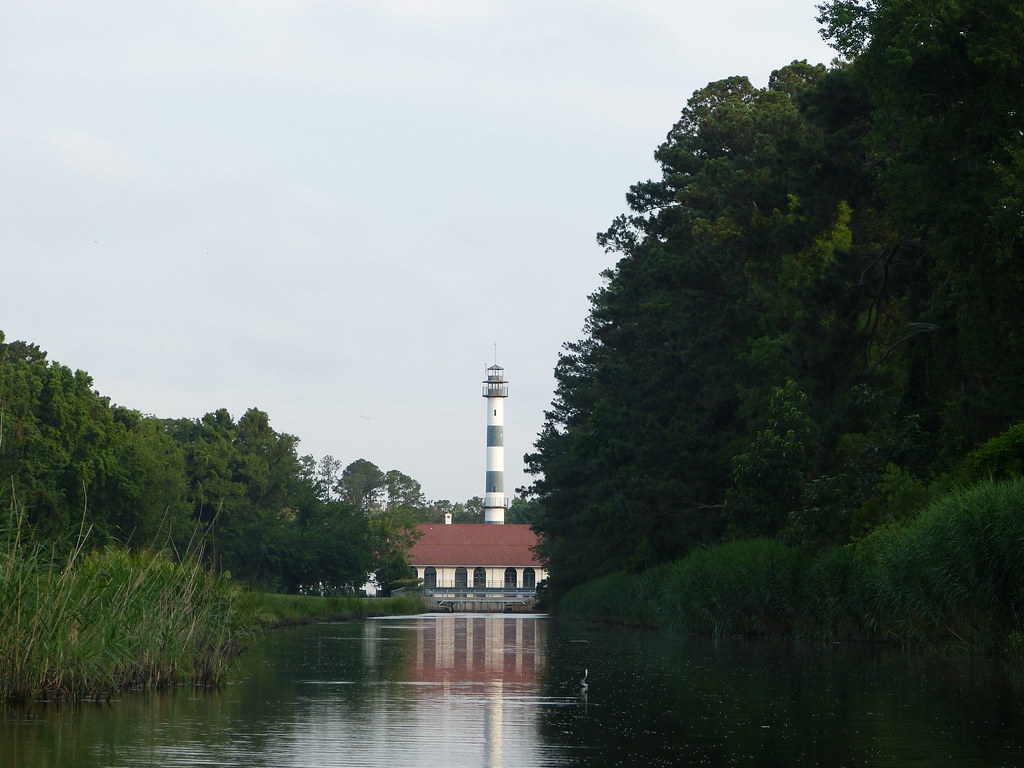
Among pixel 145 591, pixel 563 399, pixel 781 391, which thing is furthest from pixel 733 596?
pixel 563 399

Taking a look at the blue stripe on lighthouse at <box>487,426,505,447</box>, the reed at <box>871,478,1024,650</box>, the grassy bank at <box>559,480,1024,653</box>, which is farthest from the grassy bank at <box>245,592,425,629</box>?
the blue stripe on lighthouse at <box>487,426,505,447</box>

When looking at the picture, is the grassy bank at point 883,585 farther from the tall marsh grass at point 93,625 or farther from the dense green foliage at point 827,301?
the tall marsh grass at point 93,625

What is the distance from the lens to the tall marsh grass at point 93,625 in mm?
15406

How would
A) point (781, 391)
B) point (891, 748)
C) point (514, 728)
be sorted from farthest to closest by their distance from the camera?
point (781, 391)
point (514, 728)
point (891, 748)

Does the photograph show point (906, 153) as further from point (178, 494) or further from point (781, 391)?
point (178, 494)

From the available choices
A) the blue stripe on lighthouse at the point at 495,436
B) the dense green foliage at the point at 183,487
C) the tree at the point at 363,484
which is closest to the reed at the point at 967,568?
the dense green foliage at the point at 183,487

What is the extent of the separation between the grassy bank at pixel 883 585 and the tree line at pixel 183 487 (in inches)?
516

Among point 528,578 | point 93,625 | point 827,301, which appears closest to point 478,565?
point 528,578

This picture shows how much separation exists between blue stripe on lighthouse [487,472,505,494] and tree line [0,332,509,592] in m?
11.4

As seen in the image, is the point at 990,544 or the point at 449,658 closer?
the point at 990,544

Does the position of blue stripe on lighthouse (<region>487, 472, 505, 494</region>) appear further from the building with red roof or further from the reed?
the reed

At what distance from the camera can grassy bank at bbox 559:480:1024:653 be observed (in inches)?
851

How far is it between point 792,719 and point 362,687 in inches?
296

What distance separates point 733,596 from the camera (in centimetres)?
3659
